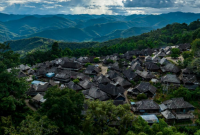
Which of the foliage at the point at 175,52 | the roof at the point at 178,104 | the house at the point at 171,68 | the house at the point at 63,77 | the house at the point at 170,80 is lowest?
the house at the point at 63,77

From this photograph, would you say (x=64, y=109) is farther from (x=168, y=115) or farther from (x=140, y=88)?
(x=140, y=88)

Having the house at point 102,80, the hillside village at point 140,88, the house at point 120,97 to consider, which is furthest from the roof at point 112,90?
the house at point 102,80

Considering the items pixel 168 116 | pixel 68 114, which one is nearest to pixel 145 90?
pixel 168 116

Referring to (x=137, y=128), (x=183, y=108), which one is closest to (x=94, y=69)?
(x=183, y=108)

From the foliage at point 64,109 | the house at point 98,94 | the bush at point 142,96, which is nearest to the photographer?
the foliage at point 64,109

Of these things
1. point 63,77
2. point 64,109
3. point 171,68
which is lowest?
point 63,77

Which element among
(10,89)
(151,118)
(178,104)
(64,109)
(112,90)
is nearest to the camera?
(64,109)

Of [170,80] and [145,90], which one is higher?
[170,80]

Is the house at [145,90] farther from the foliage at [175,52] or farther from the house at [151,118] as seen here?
the foliage at [175,52]

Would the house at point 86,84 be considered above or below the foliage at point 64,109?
below
